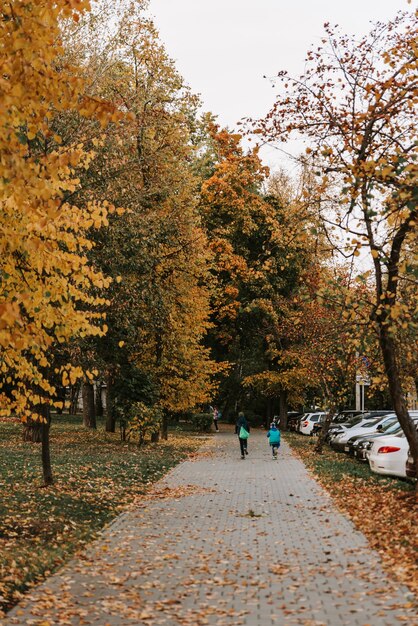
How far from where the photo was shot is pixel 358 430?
29.4 meters

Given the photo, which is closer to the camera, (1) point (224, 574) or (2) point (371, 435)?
(1) point (224, 574)

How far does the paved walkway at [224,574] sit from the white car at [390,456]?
300cm

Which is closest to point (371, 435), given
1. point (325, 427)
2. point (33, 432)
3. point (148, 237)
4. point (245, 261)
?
point (325, 427)

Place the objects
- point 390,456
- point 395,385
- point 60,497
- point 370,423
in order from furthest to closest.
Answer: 1. point 370,423
2. point 390,456
3. point 60,497
4. point 395,385

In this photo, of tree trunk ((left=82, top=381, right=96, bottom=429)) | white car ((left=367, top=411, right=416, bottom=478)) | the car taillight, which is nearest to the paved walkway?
white car ((left=367, top=411, right=416, bottom=478))

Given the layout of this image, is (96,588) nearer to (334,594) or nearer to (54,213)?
(334,594)

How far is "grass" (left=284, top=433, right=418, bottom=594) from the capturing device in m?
9.64

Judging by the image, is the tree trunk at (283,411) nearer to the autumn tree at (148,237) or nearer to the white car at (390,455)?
the autumn tree at (148,237)

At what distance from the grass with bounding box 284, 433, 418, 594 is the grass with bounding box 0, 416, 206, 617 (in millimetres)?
3800

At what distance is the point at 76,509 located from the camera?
14.1m

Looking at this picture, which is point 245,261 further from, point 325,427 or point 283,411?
point 325,427

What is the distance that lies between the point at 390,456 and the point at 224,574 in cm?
976

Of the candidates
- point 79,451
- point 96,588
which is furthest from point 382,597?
point 79,451

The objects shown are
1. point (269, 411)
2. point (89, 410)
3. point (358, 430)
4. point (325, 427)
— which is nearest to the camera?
point (325, 427)
